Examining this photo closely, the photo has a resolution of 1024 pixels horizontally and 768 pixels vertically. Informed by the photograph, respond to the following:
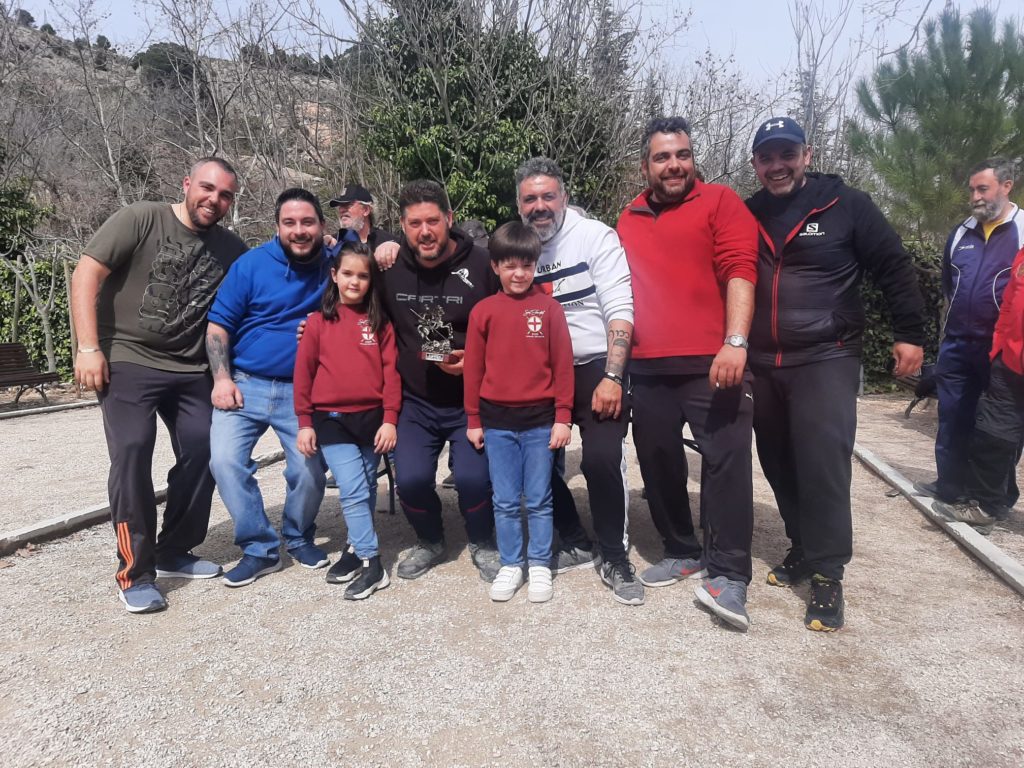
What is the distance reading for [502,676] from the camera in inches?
113

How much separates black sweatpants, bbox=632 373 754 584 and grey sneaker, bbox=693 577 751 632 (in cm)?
5

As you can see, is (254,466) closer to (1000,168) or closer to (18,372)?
(1000,168)

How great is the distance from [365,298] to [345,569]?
147cm

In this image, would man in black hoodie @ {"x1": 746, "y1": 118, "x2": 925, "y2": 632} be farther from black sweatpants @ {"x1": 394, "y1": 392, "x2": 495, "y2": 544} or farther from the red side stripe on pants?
the red side stripe on pants

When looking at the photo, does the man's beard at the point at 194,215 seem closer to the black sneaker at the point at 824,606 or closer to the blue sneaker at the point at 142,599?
the blue sneaker at the point at 142,599

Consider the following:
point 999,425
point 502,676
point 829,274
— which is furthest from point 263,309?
point 999,425

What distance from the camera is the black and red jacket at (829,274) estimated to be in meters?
3.23

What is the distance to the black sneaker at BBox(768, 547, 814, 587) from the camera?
3.70 m

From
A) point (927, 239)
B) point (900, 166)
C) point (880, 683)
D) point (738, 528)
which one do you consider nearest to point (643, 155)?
point (738, 528)

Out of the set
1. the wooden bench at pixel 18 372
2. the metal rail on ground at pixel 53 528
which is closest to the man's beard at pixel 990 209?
the metal rail on ground at pixel 53 528

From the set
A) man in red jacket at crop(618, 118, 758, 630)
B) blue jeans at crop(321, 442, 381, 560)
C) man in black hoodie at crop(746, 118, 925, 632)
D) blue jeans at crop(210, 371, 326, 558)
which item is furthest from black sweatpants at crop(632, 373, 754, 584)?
blue jeans at crop(210, 371, 326, 558)

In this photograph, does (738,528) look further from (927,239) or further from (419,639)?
(927,239)

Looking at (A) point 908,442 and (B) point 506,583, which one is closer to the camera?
(B) point 506,583

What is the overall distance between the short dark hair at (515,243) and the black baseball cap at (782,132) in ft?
3.65
